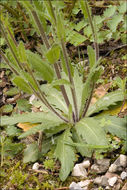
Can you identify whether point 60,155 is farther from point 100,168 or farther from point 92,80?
point 92,80

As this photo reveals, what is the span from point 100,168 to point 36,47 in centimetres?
208

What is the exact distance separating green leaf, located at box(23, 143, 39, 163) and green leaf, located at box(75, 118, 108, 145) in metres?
0.44

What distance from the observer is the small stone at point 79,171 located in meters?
2.03

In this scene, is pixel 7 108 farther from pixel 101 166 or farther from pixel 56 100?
pixel 101 166

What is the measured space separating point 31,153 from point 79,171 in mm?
509

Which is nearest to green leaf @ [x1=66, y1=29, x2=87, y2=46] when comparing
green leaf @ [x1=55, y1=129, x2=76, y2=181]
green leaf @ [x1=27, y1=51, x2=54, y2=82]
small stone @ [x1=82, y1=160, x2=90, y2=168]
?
green leaf @ [x1=27, y1=51, x2=54, y2=82]

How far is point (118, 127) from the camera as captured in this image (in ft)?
7.02

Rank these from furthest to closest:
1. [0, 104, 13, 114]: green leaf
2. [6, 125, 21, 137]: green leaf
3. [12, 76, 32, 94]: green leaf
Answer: [0, 104, 13, 114]: green leaf → [6, 125, 21, 137]: green leaf → [12, 76, 32, 94]: green leaf

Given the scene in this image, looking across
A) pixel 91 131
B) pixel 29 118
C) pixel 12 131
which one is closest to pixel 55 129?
pixel 29 118

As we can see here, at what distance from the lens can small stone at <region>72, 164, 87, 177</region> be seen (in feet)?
6.66

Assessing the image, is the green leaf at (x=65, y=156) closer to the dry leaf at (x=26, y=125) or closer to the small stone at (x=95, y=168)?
the small stone at (x=95, y=168)

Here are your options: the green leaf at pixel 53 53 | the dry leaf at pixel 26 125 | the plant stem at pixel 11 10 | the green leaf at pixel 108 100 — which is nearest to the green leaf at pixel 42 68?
the green leaf at pixel 53 53

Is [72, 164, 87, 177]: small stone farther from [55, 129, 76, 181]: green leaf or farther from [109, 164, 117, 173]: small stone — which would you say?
[109, 164, 117, 173]: small stone

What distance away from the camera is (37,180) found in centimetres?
210
